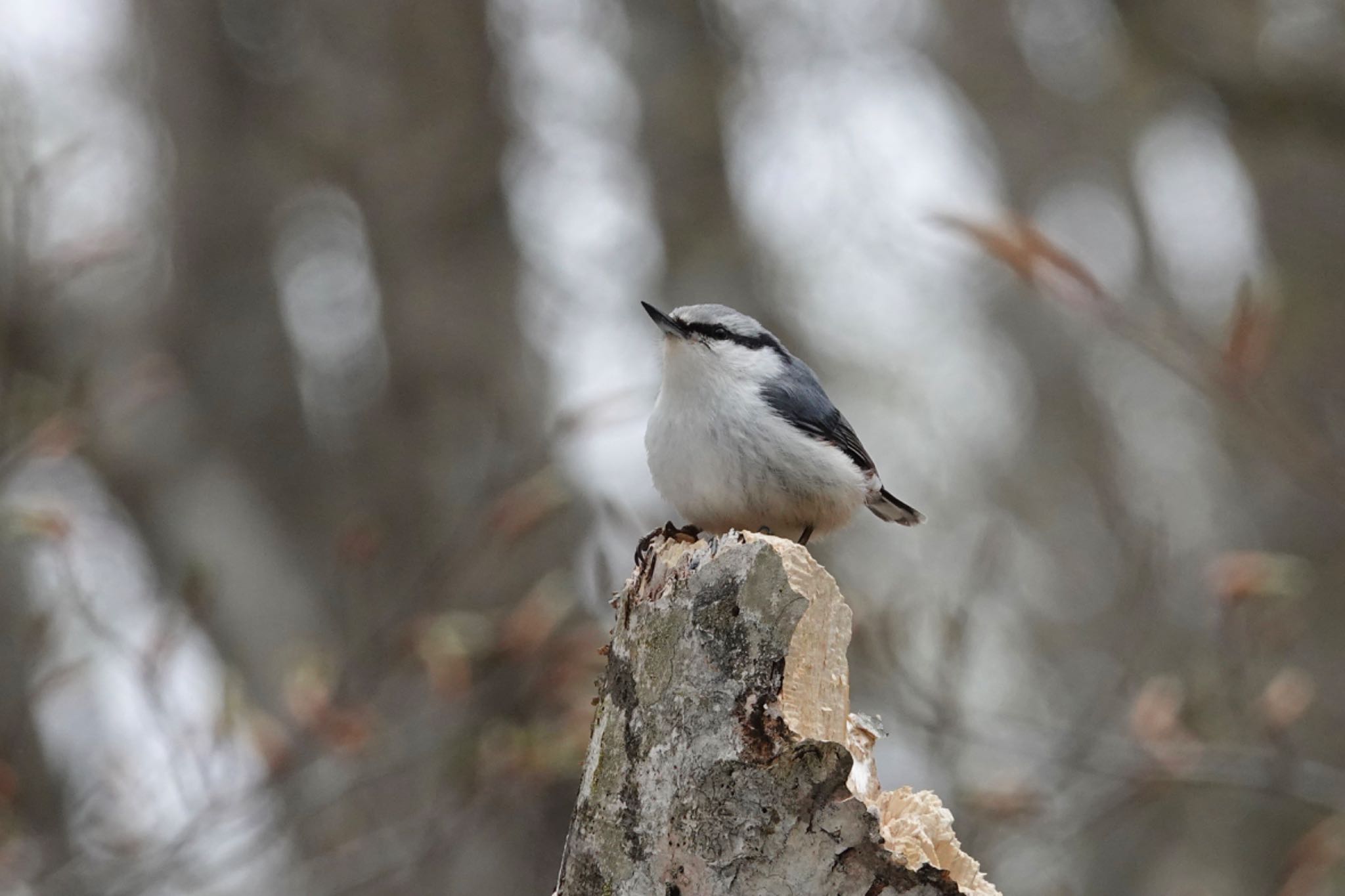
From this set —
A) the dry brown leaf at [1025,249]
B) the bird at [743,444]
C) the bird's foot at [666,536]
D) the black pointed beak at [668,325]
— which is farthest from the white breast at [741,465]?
the dry brown leaf at [1025,249]

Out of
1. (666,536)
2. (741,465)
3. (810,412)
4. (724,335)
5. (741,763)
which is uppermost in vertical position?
(724,335)

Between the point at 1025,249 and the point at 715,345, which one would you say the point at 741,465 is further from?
the point at 1025,249

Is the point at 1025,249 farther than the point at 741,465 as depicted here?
No

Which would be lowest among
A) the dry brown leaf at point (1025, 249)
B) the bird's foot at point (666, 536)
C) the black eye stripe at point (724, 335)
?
the bird's foot at point (666, 536)

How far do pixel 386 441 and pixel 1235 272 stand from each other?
450 centimetres

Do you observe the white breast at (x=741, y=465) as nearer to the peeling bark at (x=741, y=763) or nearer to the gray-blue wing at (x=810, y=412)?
the gray-blue wing at (x=810, y=412)

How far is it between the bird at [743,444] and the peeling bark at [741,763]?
1037mm

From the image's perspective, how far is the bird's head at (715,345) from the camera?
2924 mm

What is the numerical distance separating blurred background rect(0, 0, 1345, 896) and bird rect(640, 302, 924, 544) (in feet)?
1.29

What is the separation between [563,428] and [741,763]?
1952mm

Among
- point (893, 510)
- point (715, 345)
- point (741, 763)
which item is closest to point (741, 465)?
point (715, 345)

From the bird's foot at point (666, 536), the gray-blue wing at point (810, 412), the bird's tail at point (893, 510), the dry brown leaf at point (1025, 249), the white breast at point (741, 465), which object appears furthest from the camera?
the bird's tail at point (893, 510)

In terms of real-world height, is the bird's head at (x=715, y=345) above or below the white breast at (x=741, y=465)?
above

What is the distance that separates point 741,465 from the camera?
2.63m
